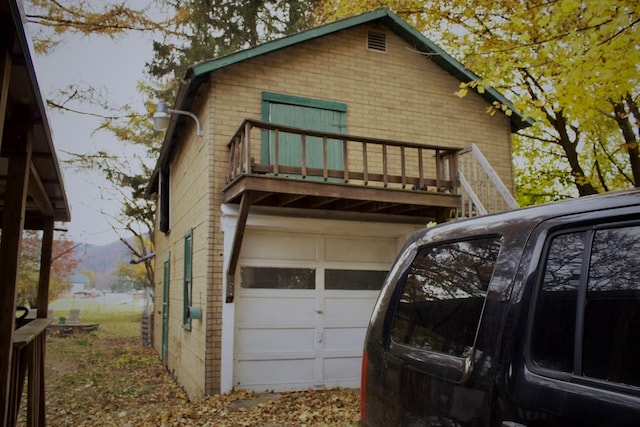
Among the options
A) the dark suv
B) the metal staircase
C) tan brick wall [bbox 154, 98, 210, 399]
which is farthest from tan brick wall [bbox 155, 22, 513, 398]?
the dark suv

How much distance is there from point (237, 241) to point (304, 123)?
2.60 m

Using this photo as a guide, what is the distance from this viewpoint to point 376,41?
9945mm

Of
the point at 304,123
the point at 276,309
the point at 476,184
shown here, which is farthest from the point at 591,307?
the point at 304,123

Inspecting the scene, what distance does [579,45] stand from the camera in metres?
6.27

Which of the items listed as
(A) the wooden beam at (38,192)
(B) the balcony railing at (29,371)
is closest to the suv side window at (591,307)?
(B) the balcony railing at (29,371)

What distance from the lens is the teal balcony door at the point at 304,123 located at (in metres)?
8.66

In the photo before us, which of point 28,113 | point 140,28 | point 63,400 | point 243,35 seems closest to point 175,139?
point 140,28

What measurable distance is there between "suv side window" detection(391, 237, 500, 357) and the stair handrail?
505 cm

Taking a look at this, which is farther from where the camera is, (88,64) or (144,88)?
(144,88)

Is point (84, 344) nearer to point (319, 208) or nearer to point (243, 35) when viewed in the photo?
point (243, 35)

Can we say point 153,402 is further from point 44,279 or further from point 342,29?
point 342,29

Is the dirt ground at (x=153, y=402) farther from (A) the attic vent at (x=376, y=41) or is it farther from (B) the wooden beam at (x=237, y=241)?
(A) the attic vent at (x=376, y=41)

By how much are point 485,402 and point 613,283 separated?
0.63 meters

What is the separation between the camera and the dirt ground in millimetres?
6727
